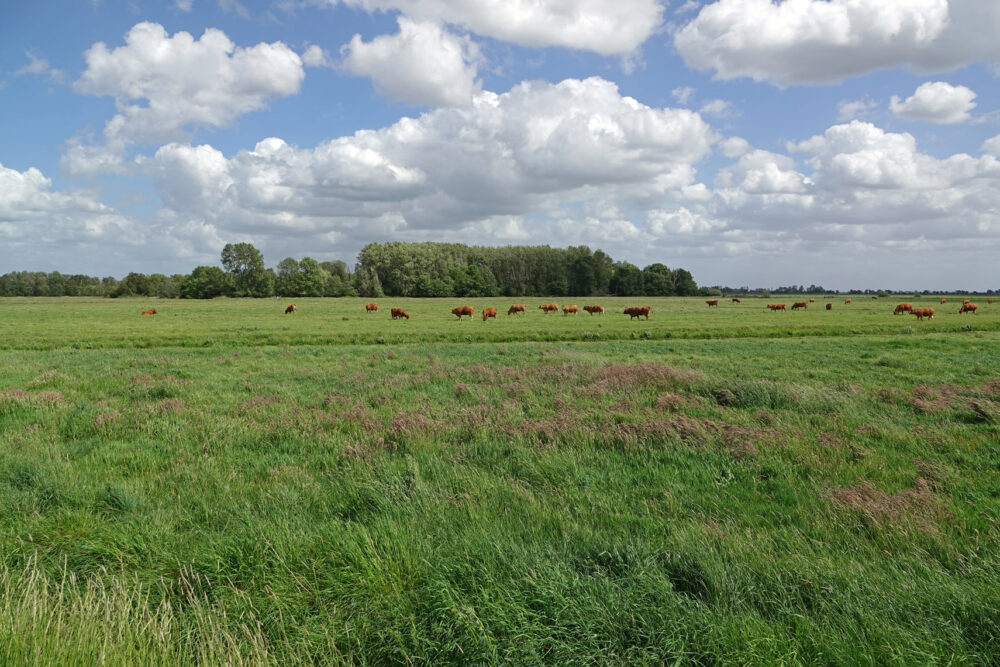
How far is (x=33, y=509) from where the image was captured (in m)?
6.29

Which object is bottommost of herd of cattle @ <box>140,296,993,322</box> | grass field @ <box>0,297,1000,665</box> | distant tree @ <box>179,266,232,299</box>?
grass field @ <box>0,297,1000,665</box>

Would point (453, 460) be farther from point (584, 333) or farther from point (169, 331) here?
point (169, 331)

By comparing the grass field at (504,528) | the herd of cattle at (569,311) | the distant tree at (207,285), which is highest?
the distant tree at (207,285)

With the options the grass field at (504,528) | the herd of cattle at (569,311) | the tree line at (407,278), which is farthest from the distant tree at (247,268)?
the grass field at (504,528)

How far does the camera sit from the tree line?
14175 cm

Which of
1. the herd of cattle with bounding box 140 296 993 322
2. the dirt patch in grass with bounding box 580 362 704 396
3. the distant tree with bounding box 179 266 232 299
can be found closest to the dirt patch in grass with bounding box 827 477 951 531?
the dirt patch in grass with bounding box 580 362 704 396

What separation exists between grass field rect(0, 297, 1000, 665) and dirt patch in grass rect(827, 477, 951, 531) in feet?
0.14

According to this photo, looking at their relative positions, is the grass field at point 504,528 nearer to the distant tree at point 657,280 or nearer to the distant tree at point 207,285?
the distant tree at point 207,285

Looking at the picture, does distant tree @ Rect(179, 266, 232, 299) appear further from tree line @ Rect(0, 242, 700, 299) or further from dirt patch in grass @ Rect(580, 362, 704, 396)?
dirt patch in grass @ Rect(580, 362, 704, 396)

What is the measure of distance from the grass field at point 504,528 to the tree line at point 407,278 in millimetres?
135394

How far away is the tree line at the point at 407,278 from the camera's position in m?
142

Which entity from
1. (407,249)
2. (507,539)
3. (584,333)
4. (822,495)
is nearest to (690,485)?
(822,495)

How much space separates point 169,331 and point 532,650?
149 feet

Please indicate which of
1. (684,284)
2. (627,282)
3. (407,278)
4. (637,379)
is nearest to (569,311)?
(637,379)
